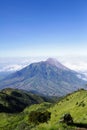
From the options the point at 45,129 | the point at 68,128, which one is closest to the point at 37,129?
the point at 45,129

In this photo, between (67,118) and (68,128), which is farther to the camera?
(67,118)

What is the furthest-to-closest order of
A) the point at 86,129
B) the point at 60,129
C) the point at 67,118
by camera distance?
the point at 67,118 → the point at 86,129 → the point at 60,129

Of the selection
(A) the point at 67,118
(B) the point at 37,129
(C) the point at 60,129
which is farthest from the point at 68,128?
(A) the point at 67,118

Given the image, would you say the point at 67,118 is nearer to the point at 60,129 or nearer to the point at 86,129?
the point at 86,129

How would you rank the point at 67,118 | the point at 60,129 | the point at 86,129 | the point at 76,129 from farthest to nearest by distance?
the point at 67,118, the point at 86,129, the point at 76,129, the point at 60,129

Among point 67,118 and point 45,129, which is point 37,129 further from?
point 67,118

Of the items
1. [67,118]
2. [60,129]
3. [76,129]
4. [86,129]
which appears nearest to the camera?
[60,129]

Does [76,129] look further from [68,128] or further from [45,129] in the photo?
[45,129]

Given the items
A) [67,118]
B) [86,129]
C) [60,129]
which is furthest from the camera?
[67,118]

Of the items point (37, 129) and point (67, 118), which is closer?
point (37, 129)
